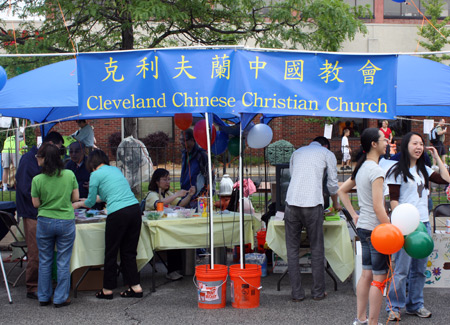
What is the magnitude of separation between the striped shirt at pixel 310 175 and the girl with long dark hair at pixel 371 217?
3.79ft

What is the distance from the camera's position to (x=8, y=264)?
8.22 meters

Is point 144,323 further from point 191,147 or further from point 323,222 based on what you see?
point 191,147

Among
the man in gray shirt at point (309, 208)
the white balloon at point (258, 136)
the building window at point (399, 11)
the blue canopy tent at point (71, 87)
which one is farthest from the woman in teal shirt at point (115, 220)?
the building window at point (399, 11)

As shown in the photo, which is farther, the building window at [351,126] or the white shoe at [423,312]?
the building window at [351,126]

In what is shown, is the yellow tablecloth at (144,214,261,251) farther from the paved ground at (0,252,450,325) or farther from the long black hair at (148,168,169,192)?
the long black hair at (148,168,169,192)

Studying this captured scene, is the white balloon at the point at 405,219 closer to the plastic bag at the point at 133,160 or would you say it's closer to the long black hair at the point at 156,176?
the long black hair at the point at 156,176

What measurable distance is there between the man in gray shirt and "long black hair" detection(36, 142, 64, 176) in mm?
2473

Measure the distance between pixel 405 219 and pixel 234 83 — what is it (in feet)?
7.24

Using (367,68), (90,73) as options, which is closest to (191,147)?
(90,73)

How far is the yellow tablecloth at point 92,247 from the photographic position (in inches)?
251

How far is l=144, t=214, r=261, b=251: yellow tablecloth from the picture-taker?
22.1 ft

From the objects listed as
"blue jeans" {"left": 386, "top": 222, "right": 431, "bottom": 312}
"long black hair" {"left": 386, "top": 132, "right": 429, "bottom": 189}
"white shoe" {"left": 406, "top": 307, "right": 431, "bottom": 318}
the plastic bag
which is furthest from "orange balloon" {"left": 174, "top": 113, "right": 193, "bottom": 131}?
"white shoe" {"left": 406, "top": 307, "right": 431, "bottom": 318}

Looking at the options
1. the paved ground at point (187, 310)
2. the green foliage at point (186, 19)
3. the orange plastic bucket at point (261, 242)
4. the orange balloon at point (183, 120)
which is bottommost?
the paved ground at point (187, 310)

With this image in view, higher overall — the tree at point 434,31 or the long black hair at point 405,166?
the tree at point 434,31
